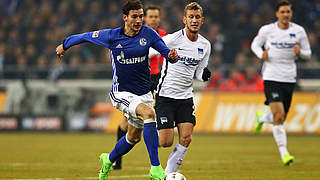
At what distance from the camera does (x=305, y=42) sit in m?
12.0

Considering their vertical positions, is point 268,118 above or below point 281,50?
below

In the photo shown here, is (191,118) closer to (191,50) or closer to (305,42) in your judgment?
(191,50)

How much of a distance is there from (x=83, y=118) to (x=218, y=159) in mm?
11354

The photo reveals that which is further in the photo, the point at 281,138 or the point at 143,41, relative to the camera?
the point at 281,138

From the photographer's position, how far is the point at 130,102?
26.0ft

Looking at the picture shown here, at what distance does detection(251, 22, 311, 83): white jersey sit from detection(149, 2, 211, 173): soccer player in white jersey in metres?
3.14

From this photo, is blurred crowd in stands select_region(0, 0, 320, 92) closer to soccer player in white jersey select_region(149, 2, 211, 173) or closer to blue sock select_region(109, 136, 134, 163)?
soccer player in white jersey select_region(149, 2, 211, 173)

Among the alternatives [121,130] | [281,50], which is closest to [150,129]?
[121,130]

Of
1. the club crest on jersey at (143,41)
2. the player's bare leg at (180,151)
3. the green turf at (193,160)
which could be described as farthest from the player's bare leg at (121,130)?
the club crest on jersey at (143,41)

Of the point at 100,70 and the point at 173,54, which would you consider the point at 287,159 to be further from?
the point at 100,70

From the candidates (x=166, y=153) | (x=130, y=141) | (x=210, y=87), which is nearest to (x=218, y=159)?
(x=166, y=153)

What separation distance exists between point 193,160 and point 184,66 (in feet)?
12.6

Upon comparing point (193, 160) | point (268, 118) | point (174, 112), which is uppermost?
point (174, 112)

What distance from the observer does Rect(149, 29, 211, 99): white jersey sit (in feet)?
29.4
